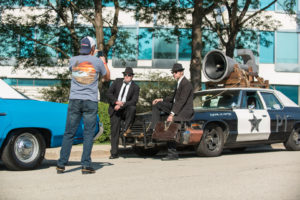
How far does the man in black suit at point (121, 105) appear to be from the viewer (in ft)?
30.5

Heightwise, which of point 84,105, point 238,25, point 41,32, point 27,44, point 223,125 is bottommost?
point 223,125

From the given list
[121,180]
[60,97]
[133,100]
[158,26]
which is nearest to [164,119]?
[133,100]

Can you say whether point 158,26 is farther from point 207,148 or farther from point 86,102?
point 86,102

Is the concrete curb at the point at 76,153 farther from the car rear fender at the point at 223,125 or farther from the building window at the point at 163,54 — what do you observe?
the building window at the point at 163,54

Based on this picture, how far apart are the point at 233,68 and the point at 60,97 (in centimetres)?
1142

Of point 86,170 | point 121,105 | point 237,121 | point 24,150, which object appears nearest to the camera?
point 86,170

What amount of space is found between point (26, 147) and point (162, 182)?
94.1 inches

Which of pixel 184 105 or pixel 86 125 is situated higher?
pixel 184 105

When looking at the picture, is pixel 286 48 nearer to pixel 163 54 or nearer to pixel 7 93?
pixel 163 54

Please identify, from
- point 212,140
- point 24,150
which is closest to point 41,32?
point 212,140

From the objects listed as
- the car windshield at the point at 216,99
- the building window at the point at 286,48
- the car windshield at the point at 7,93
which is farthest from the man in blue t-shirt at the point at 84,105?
the building window at the point at 286,48

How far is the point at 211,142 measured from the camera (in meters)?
9.58

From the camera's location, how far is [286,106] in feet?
37.4

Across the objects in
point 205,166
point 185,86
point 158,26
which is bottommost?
point 205,166
